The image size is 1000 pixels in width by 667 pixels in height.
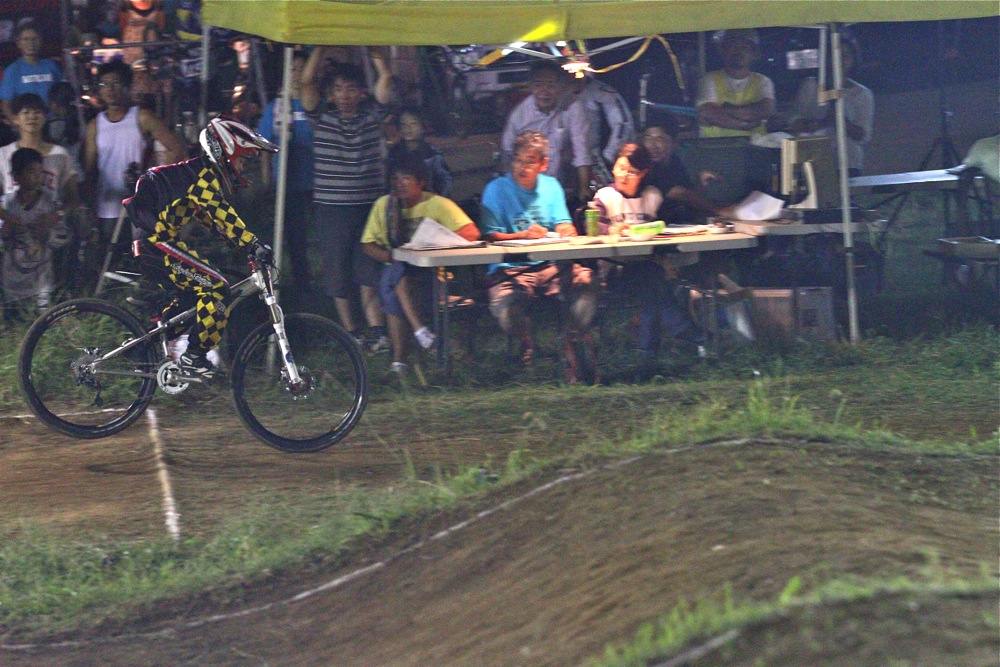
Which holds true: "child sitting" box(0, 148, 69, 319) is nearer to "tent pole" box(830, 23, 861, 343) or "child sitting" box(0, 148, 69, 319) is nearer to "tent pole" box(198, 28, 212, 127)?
"tent pole" box(198, 28, 212, 127)

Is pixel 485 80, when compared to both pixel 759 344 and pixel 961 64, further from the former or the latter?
pixel 961 64

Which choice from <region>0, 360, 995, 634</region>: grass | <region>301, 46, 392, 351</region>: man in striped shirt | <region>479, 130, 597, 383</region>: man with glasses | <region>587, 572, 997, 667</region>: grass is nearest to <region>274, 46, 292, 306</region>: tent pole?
<region>301, 46, 392, 351</region>: man in striped shirt

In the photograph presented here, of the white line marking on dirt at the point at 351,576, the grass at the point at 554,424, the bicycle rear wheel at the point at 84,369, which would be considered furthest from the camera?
the bicycle rear wheel at the point at 84,369

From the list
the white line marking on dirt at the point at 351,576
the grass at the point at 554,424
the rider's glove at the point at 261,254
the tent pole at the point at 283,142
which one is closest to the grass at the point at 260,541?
the grass at the point at 554,424

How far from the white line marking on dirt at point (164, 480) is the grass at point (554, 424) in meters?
0.20

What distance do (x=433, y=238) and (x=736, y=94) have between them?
2.97m

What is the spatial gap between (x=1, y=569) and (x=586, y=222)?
4918mm

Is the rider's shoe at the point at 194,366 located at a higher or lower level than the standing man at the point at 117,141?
lower

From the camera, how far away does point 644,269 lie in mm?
8852

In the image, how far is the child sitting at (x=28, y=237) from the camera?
353 inches

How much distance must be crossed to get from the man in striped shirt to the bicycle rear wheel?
2052 mm

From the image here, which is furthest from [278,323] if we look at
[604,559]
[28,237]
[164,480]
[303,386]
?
[28,237]

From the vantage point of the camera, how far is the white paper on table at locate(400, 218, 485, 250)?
27.4 feet

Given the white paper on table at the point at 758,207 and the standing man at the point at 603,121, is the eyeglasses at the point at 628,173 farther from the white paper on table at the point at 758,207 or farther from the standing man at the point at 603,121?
the white paper on table at the point at 758,207
